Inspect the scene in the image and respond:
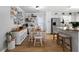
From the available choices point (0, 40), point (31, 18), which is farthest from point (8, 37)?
point (31, 18)

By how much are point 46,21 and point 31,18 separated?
67.8 inches

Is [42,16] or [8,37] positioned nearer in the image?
[8,37]

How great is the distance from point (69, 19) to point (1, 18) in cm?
1100

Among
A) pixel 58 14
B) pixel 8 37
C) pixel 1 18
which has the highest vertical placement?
pixel 58 14

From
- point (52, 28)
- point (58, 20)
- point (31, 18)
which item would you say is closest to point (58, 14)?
point (58, 20)

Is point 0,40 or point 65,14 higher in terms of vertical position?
point 65,14

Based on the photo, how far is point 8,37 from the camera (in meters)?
5.77
